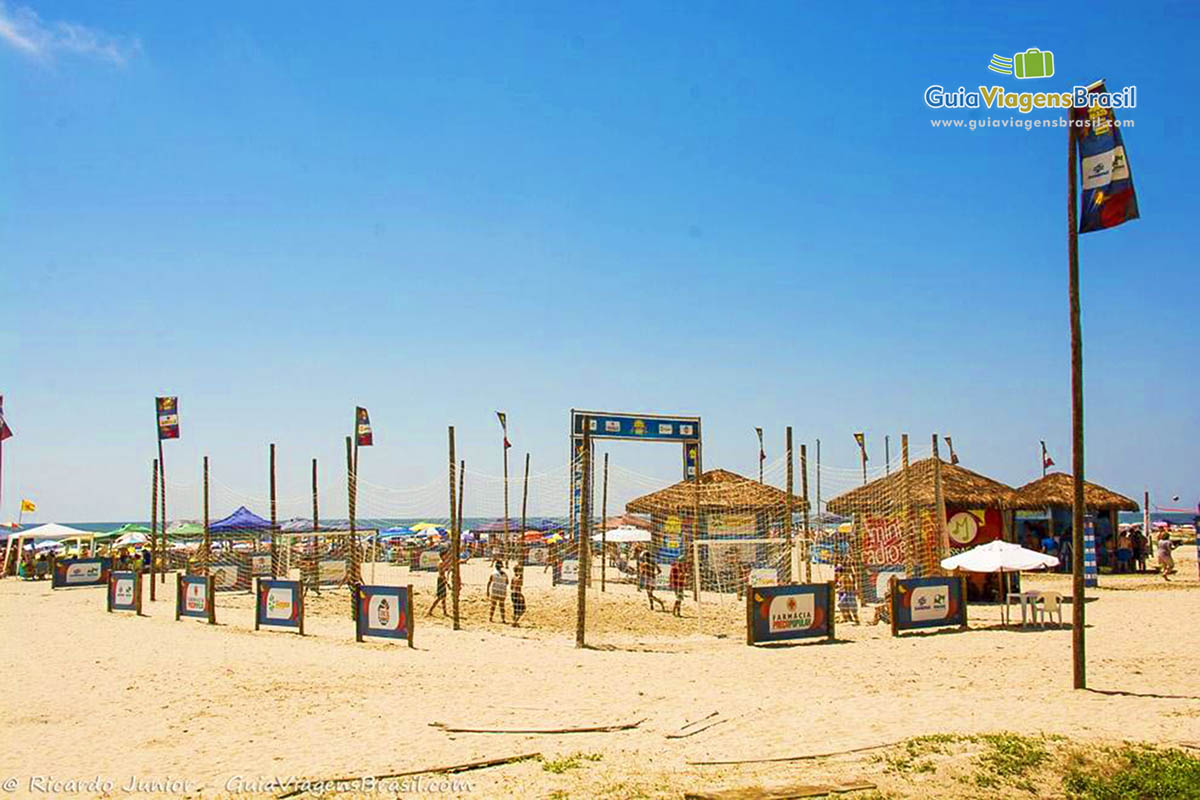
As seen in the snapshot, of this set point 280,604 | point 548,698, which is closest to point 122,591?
point 280,604

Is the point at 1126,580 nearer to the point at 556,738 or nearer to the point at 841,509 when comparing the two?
the point at 841,509

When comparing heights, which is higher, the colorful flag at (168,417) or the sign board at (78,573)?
the colorful flag at (168,417)

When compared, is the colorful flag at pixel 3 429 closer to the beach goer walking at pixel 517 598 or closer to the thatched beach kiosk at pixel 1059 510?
the beach goer walking at pixel 517 598

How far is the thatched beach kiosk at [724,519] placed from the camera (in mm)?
29406

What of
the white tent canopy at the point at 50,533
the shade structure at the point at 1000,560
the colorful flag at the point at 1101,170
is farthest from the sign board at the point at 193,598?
the white tent canopy at the point at 50,533

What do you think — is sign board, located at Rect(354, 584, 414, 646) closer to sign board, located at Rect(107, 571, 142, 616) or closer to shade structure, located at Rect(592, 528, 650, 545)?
sign board, located at Rect(107, 571, 142, 616)

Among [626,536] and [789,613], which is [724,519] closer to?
[626,536]

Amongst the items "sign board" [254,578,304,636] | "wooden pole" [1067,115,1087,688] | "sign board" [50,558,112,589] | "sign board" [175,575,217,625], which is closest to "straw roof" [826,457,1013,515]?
"wooden pole" [1067,115,1087,688]

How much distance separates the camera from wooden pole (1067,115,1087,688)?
38.1ft

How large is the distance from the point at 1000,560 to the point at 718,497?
13.9 metres

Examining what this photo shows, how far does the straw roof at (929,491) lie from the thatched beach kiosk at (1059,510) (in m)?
2.88

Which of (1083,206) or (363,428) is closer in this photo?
(1083,206)

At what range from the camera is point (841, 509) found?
95.5 feet

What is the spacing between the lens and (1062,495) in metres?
31.3
